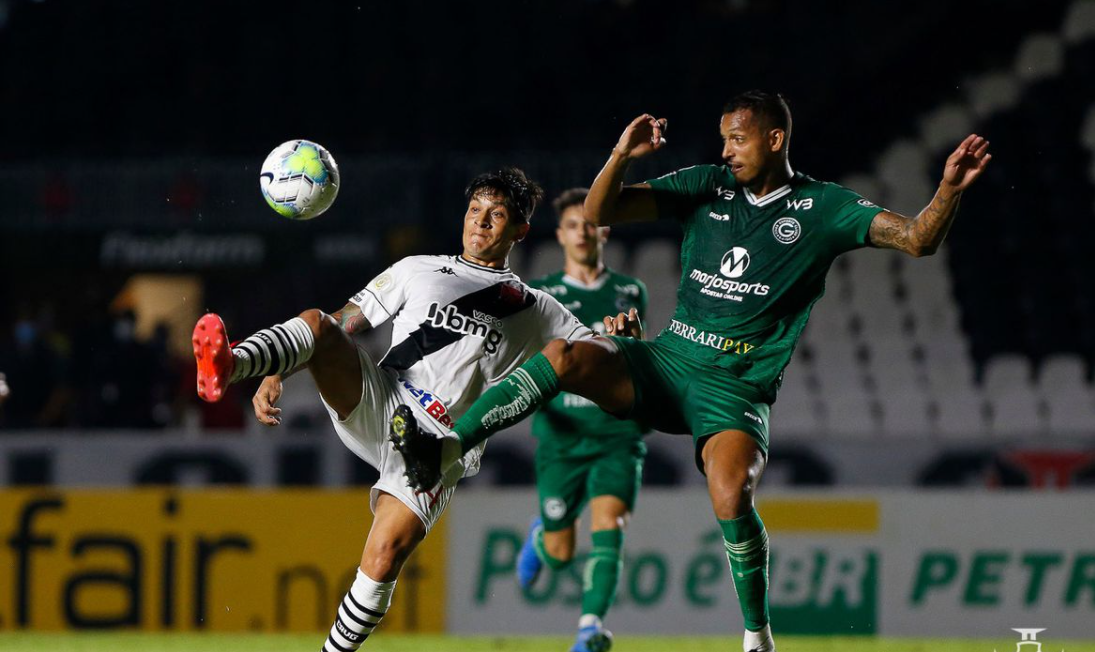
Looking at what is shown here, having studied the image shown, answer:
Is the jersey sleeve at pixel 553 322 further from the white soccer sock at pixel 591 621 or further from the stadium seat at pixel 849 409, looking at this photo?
the stadium seat at pixel 849 409

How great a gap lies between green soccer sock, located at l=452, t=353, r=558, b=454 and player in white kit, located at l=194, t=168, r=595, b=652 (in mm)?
423

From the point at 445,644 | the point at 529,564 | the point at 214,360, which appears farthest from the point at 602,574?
the point at 214,360

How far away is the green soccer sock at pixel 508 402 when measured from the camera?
4.62m

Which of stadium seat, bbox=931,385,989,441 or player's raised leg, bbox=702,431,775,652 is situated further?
stadium seat, bbox=931,385,989,441

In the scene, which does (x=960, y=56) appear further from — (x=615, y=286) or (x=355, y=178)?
(x=615, y=286)

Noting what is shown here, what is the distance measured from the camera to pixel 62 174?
48.7 ft


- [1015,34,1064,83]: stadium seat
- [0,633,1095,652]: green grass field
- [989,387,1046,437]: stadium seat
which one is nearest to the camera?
[0,633,1095,652]: green grass field

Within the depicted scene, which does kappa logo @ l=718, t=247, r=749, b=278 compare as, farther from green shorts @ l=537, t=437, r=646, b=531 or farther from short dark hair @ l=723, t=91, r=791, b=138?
green shorts @ l=537, t=437, r=646, b=531

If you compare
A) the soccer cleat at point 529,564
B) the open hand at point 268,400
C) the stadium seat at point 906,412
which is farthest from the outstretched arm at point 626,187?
the stadium seat at point 906,412

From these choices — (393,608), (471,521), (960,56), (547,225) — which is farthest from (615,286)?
(960,56)

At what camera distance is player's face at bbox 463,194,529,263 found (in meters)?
5.41

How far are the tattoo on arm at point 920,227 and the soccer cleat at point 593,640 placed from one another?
8.54 ft

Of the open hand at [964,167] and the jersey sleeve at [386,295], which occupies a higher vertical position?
the open hand at [964,167]

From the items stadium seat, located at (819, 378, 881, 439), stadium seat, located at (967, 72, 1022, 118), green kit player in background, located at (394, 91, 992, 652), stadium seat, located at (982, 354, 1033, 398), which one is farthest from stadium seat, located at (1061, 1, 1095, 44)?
green kit player in background, located at (394, 91, 992, 652)
